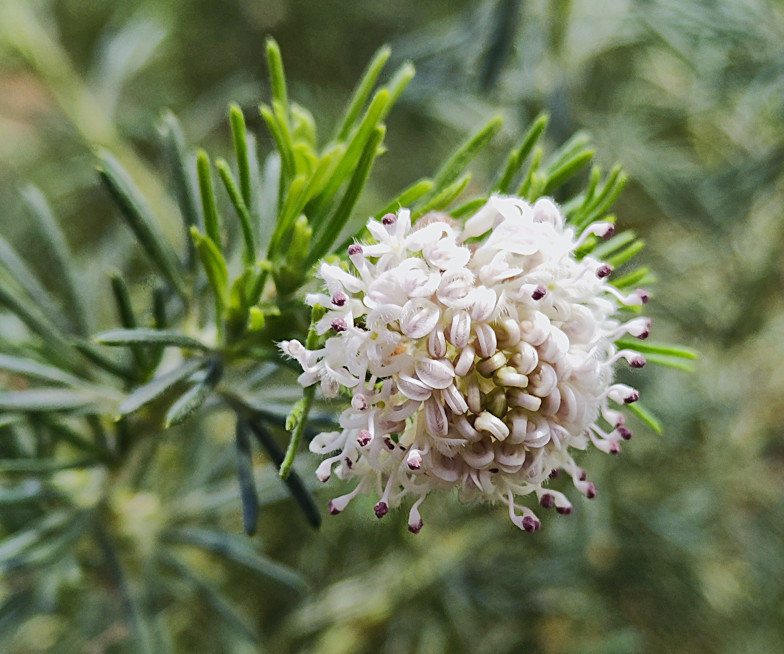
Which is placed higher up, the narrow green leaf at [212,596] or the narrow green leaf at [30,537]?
the narrow green leaf at [30,537]

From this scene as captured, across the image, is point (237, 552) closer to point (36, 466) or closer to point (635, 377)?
point (36, 466)

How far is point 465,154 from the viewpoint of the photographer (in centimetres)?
44

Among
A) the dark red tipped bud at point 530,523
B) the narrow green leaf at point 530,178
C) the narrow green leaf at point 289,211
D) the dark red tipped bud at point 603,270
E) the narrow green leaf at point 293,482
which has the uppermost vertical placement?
the narrow green leaf at point 530,178

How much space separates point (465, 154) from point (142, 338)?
0.22 metres

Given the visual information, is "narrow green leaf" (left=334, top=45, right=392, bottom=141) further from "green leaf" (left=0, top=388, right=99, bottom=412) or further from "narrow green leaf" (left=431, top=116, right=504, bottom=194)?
"green leaf" (left=0, top=388, right=99, bottom=412)

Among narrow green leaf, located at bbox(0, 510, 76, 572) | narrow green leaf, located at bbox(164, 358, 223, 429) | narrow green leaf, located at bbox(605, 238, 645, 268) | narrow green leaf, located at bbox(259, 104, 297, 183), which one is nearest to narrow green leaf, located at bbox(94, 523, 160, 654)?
narrow green leaf, located at bbox(0, 510, 76, 572)

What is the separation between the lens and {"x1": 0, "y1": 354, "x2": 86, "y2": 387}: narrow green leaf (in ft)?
1.63

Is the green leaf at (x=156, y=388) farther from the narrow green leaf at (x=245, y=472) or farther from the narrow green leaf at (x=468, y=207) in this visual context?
the narrow green leaf at (x=468, y=207)

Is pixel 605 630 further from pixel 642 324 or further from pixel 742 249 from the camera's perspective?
pixel 642 324

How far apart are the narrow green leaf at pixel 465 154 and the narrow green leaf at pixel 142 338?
0.18m

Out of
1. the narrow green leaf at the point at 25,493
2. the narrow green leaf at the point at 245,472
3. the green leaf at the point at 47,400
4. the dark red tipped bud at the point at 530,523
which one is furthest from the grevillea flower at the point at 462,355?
the narrow green leaf at the point at 25,493

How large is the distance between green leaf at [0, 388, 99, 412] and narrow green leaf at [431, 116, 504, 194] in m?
0.30

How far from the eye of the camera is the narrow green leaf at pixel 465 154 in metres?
0.43

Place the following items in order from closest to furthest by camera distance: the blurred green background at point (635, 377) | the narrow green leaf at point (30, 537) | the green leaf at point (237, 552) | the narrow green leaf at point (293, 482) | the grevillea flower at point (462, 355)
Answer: the grevillea flower at point (462, 355), the narrow green leaf at point (293, 482), the narrow green leaf at point (30, 537), the green leaf at point (237, 552), the blurred green background at point (635, 377)
